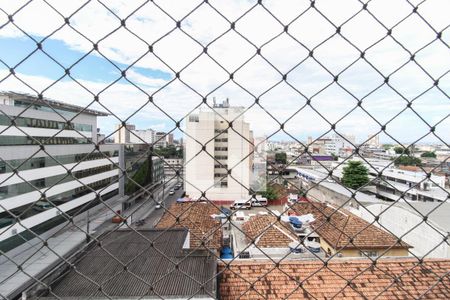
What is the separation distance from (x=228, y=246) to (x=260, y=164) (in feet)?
26.0

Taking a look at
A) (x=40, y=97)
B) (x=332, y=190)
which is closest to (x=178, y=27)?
(x=40, y=97)

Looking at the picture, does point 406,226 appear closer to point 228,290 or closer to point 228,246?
point 228,246

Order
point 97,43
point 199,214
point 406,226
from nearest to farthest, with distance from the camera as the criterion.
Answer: point 97,43, point 406,226, point 199,214

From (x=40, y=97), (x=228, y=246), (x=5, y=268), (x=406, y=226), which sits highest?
(x=40, y=97)

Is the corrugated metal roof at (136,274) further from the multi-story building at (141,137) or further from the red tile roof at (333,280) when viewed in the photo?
the multi-story building at (141,137)

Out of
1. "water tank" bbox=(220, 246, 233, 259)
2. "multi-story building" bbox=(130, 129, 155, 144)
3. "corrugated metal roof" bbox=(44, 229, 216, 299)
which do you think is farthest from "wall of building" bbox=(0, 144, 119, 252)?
"multi-story building" bbox=(130, 129, 155, 144)

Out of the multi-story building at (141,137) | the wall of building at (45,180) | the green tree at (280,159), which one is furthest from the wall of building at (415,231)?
the wall of building at (45,180)

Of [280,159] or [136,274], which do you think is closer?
[136,274]

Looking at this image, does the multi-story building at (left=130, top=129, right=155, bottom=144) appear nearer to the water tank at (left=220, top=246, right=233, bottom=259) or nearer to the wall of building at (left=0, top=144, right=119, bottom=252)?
the wall of building at (left=0, top=144, right=119, bottom=252)

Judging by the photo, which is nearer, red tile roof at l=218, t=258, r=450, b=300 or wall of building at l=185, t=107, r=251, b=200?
red tile roof at l=218, t=258, r=450, b=300

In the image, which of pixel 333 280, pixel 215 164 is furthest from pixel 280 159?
pixel 215 164

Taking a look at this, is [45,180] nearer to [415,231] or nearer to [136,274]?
[136,274]

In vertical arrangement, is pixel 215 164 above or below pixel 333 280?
above

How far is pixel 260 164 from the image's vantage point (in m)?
14.2
